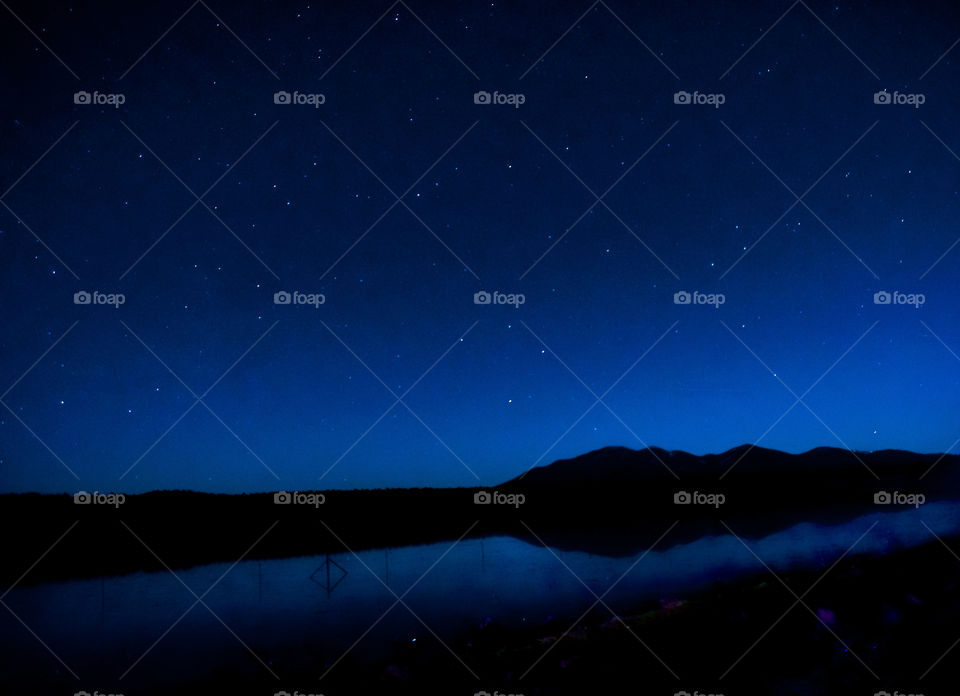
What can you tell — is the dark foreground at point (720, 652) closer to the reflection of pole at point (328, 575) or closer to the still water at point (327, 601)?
the still water at point (327, 601)

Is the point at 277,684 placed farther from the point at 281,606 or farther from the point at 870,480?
the point at 870,480

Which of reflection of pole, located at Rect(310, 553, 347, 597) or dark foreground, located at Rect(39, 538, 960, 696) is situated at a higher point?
reflection of pole, located at Rect(310, 553, 347, 597)

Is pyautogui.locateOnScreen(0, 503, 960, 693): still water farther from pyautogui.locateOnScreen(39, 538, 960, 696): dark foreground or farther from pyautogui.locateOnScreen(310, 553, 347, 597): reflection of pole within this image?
pyautogui.locateOnScreen(39, 538, 960, 696): dark foreground

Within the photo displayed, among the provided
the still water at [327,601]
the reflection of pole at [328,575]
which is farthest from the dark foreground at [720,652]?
the reflection of pole at [328,575]

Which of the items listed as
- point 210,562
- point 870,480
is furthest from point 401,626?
point 870,480

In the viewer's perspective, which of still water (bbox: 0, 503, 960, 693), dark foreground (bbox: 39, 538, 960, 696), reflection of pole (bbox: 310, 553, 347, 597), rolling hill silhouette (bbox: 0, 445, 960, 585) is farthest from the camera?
rolling hill silhouette (bbox: 0, 445, 960, 585)

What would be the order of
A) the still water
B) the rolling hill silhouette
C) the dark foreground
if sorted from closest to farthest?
1. the dark foreground
2. the still water
3. the rolling hill silhouette

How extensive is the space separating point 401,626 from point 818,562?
751 cm

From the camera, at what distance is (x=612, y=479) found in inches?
1610

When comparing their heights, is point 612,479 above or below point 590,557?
above

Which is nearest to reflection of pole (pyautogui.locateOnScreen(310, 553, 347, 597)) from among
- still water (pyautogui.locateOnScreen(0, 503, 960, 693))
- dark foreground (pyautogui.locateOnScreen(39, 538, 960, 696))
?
still water (pyautogui.locateOnScreen(0, 503, 960, 693))

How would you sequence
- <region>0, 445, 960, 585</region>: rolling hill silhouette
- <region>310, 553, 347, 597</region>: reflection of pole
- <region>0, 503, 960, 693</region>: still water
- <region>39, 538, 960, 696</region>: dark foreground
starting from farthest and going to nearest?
<region>0, 445, 960, 585</region>: rolling hill silhouette → <region>310, 553, 347, 597</region>: reflection of pole → <region>0, 503, 960, 693</region>: still water → <region>39, 538, 960, 696</region>: dark foreground

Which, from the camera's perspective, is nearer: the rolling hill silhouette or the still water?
the still water

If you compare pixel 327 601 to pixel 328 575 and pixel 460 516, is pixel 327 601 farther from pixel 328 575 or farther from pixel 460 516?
pixel 460 516
